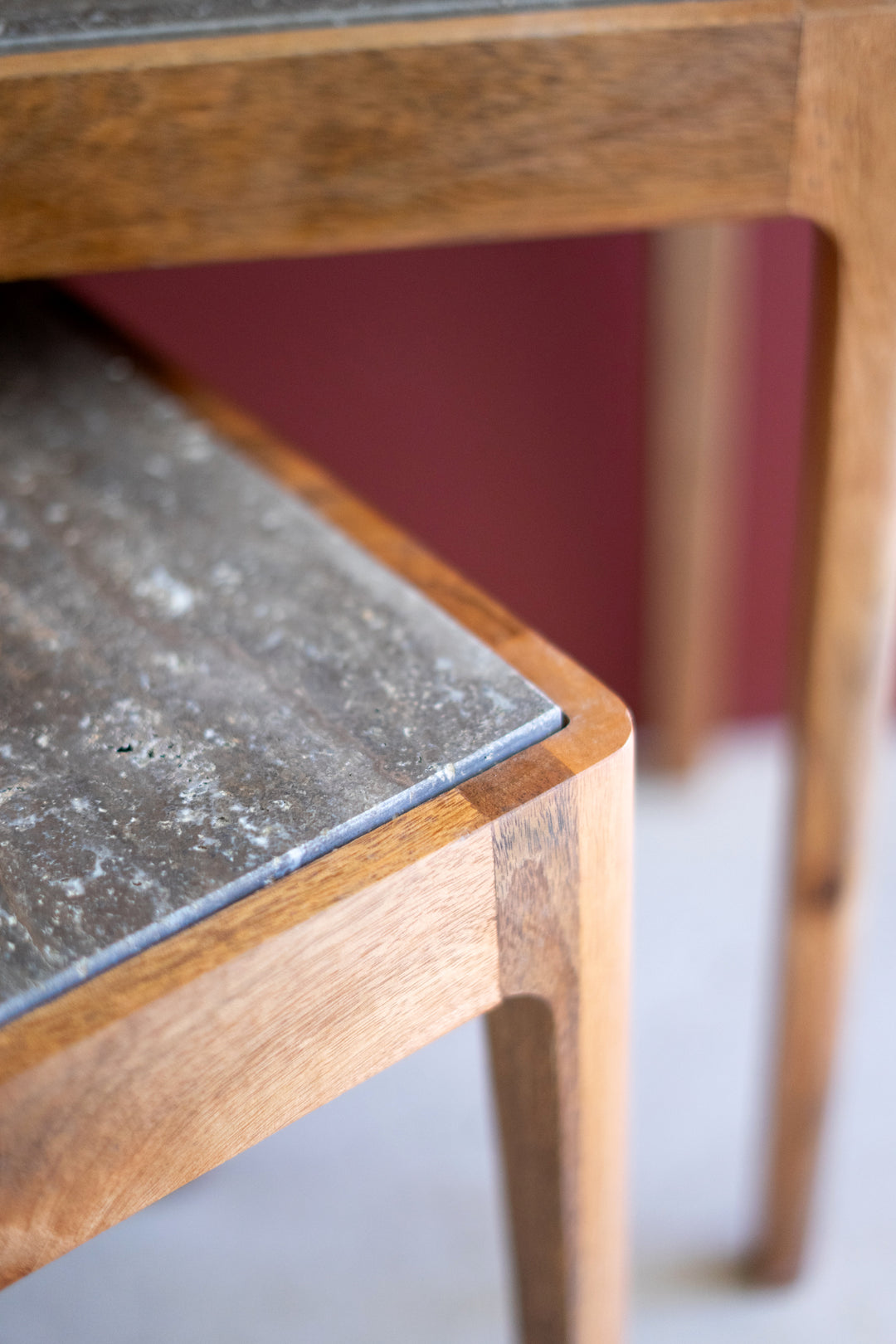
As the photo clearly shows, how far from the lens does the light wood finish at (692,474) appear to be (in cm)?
84

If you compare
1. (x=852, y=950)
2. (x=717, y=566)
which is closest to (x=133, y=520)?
(x=852, y=950)

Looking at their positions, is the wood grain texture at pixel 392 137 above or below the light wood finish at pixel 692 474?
above

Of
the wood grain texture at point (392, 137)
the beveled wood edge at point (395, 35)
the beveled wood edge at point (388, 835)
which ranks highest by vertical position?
the beveled wood edge at point (395, 35)

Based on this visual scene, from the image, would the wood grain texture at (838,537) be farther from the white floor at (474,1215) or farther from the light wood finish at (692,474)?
the light wood finish at (692,474)

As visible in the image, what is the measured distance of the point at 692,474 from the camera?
3.01ft

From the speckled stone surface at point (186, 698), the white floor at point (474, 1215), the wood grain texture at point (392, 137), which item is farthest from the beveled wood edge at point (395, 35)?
the white floor at point (474, 1215)

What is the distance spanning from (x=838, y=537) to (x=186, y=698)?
0.27m

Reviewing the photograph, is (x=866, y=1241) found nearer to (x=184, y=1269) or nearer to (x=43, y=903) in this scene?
(x=184, y=1269)

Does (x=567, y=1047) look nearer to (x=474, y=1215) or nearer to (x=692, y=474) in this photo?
(x=474, y=1215)

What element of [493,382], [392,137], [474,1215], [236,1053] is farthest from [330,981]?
[493,382]

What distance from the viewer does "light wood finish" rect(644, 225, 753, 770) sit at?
2.74 feet

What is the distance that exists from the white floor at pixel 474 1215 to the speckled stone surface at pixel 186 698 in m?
0.34

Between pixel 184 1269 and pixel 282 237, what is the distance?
609 mm

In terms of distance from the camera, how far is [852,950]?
2.04 ft
